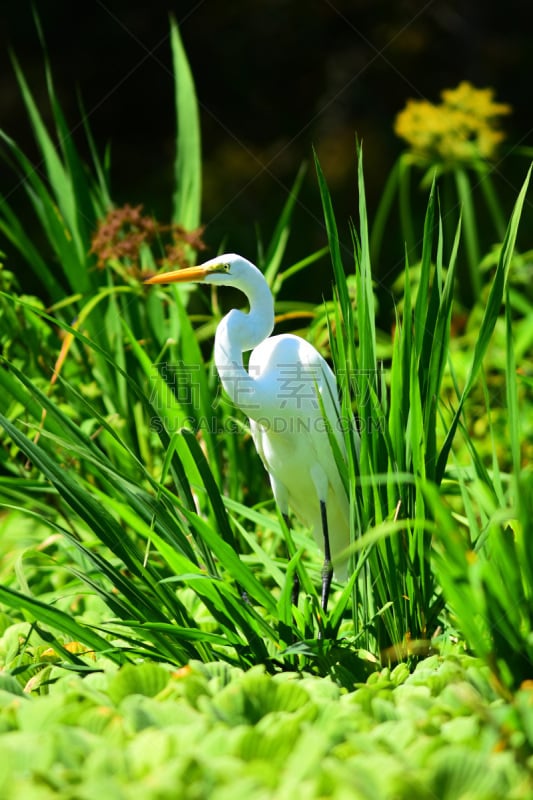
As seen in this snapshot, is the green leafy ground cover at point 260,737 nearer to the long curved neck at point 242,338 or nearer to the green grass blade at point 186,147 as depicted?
the long curved neck at point 242,338

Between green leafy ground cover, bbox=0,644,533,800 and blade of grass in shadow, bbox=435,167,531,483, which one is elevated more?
blade of grass in shadow, bbox=435,167,531,483

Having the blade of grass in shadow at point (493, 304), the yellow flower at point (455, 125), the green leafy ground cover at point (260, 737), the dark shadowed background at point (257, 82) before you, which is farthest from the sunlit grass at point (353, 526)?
the dark shadowed background at point (257, 82)

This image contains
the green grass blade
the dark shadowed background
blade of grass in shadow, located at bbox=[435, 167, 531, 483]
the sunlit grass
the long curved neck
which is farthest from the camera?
the dark shadowed background

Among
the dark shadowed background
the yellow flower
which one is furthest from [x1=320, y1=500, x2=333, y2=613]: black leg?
the dark shadowed background

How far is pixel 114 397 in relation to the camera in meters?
2.44

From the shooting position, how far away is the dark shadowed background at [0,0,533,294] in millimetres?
6848

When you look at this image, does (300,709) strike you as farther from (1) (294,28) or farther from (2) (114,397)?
(1) (294,28)

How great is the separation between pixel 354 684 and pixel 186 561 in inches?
13.9

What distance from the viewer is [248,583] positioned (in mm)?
1574

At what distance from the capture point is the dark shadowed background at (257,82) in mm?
6848

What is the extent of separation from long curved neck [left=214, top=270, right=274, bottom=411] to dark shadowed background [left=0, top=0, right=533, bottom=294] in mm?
4805

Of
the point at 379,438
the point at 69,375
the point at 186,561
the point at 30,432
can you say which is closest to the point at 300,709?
the point at 186,561

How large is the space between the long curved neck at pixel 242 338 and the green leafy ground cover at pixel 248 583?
13 cm

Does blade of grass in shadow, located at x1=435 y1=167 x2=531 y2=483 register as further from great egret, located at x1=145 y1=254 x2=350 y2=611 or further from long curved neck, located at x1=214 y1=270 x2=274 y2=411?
long curved neck, located at x1=214 y1=270 x2=274 y2=411
